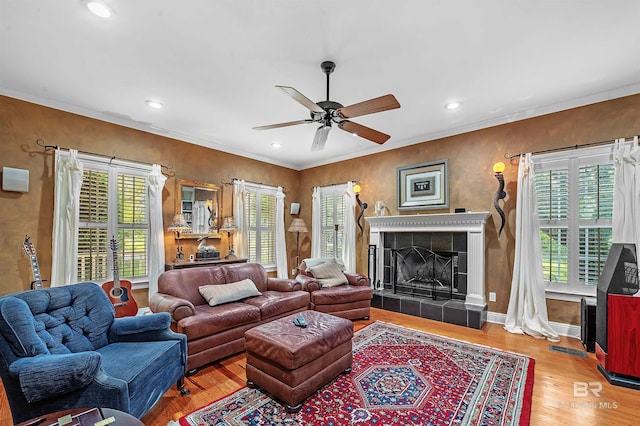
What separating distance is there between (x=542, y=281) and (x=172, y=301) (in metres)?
4.38

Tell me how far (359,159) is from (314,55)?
325cm

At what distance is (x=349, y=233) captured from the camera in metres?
5.57

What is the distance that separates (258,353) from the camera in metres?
2.30

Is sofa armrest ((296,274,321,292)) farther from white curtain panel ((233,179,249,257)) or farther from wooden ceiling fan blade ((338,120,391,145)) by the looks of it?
wooden ceiling fan blade ((338,120,391,145))

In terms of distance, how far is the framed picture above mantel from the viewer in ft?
14.9

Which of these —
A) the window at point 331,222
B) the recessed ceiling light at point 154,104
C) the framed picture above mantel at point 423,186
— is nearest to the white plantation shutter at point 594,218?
the framed picture above mantel at point 423,186

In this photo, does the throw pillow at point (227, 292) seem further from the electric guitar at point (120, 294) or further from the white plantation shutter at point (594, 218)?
the white plantation shutter at point (594, 218)

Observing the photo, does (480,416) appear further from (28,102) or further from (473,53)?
(28,102)

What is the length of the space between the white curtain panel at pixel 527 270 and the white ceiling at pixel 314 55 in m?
0.98

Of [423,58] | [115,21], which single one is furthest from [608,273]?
[115,21]

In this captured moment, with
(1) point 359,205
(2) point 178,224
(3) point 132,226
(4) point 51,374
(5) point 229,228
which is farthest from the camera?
(1) point 359,205

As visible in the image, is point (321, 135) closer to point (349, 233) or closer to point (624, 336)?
point (349, 233)

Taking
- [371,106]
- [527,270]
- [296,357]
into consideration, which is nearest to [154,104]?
[371,106]

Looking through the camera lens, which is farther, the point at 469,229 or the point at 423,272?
the point at 423,272
